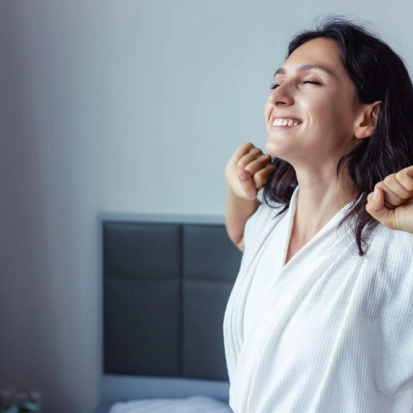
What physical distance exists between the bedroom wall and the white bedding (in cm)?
20

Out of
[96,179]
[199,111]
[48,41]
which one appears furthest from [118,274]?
[48,41]

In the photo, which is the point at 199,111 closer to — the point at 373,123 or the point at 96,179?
the point at 96,179

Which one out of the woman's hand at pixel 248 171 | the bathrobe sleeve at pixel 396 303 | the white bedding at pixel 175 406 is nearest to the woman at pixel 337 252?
the bathrobe sleeve at pixel 396 303

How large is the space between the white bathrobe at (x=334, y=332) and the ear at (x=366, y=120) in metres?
0.16

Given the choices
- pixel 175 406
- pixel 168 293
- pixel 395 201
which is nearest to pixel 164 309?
pixel 168 293

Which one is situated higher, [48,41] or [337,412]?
[48,41]

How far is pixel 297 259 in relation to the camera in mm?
1334

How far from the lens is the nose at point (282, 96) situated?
1286 mm

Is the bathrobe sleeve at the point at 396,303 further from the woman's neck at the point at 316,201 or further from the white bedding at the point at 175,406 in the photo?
the white bedding at the point at 175,406

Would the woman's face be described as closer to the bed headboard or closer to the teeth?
the teeth

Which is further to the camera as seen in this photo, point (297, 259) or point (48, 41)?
point (48, 41)

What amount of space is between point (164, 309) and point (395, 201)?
1.04 metres

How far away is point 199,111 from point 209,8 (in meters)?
0.29

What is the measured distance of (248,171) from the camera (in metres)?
1.49
